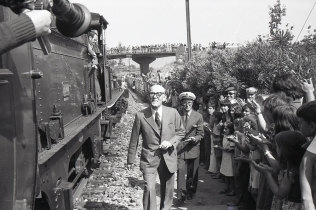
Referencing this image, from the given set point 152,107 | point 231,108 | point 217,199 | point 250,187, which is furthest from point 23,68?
point 217,199

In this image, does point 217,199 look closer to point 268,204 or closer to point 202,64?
point 268,204

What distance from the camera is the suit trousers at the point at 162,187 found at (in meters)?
4.59

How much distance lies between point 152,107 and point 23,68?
2525 mm

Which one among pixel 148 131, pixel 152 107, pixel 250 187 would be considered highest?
pixel 152 107

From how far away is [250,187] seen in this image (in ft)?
15.4

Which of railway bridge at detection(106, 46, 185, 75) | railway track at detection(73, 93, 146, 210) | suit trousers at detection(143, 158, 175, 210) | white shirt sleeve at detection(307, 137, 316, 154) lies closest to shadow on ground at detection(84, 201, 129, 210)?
railway track at detection(73, 93, 146, 210)

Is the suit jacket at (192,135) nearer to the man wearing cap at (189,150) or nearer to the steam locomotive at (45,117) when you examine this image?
the man wearing cap at (189,150)

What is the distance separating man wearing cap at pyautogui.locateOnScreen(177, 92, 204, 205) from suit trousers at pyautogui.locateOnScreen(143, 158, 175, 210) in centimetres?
67

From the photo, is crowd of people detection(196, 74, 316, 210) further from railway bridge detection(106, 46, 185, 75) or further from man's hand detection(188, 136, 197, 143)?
railway bridge detection(106, 46, 185, 75)

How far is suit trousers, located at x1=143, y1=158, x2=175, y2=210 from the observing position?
15.0ft

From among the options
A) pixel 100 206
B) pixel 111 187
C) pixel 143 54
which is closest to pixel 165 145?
pixel 100 206

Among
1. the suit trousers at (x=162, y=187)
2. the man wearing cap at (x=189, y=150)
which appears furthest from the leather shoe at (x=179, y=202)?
the suit trousers at (x=162, y=187)

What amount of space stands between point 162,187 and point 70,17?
11.1ft

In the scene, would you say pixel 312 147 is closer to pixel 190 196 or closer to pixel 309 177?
pixel 309 177
